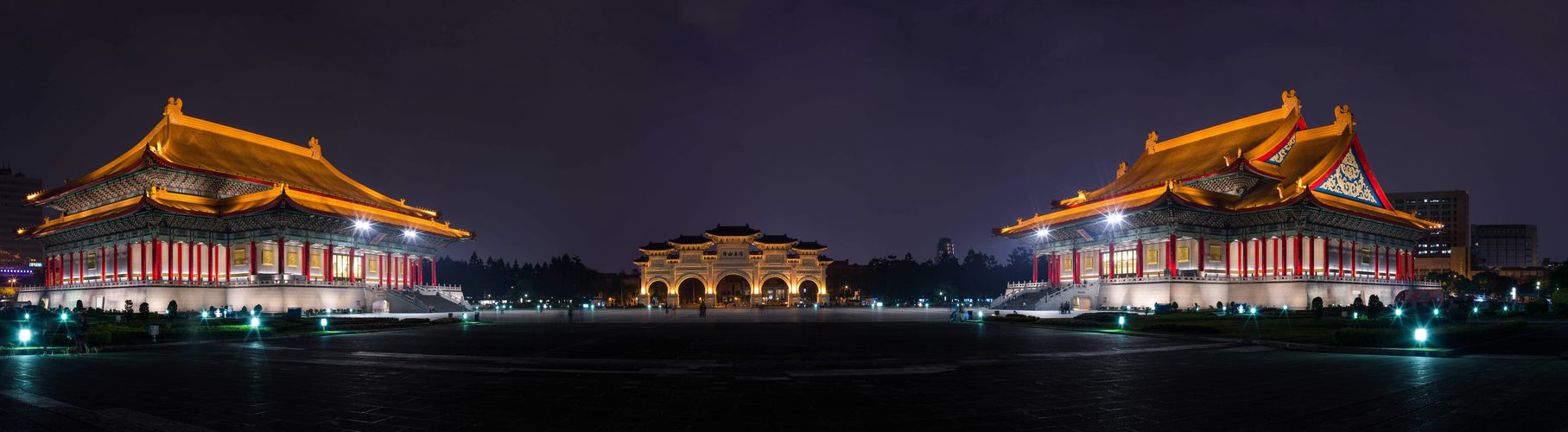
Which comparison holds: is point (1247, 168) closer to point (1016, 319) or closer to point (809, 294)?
point (1016, 319)

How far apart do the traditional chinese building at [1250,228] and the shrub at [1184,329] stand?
25.3 m

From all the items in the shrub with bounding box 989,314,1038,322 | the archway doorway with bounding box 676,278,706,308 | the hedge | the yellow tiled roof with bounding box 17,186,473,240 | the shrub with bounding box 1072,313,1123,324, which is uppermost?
the yellow tiled roof with bounding box 17,186,473,240

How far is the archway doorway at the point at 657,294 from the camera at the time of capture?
97.7m

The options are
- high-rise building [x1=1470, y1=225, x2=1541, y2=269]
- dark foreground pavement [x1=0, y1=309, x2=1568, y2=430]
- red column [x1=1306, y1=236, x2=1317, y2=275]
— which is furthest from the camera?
high-rise building [x1=1470, y1=225, x2=1541, y2=269]

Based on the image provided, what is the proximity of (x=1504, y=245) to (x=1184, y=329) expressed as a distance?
22572cm

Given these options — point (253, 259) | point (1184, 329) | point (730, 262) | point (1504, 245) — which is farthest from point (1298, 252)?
point (1504, 245)

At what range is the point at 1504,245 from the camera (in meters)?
193

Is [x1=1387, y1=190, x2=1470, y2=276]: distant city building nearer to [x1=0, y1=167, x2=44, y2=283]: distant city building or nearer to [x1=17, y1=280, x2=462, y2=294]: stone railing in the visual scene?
[x1=17, y1=280, x2=462, y2=294]: stone railing

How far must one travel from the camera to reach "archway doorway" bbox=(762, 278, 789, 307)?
10951cm

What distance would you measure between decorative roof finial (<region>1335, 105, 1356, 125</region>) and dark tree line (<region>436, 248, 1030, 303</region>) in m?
41.5

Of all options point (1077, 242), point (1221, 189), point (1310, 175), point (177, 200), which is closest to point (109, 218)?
point (177, 200)

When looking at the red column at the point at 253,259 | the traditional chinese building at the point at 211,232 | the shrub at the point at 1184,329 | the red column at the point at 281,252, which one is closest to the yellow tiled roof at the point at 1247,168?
the shrub at the point at 1184,329

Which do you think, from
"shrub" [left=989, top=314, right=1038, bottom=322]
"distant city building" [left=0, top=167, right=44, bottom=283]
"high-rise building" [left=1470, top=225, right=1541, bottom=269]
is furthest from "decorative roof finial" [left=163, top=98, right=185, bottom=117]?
"high-rise building" [left=1470, top=225, right=1541, bottom=269]

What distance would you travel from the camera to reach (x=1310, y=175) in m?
54.2
